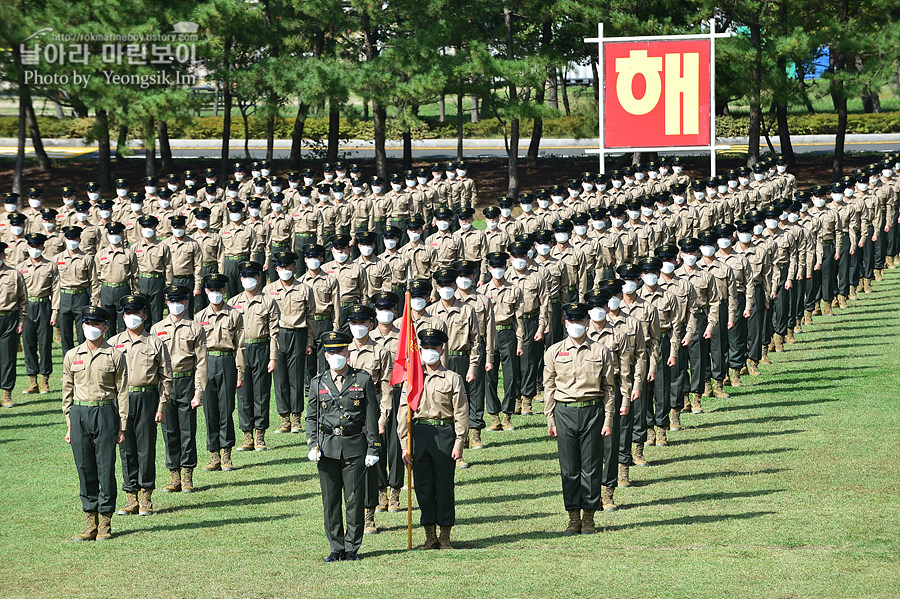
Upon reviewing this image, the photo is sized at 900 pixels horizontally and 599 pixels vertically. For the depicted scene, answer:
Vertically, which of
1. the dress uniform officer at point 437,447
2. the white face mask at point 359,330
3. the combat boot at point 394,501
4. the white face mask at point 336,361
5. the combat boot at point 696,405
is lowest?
the combat boot at point 394,501

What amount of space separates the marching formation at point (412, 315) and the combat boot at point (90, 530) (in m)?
0.02

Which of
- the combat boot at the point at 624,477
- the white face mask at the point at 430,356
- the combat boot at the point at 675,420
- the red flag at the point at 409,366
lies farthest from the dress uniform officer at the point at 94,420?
the combat boot at the point at 675,420

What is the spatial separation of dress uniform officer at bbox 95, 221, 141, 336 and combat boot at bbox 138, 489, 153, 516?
7.89 metres

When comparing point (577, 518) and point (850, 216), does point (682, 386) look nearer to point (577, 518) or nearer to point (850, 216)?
point (577, 518)

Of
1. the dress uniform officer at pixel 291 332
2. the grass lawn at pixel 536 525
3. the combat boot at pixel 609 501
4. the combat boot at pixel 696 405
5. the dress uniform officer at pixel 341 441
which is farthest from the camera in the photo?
the combat boot at pixel 696 405

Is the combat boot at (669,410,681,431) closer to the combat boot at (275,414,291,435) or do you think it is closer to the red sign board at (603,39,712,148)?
the combat boot at (275,414,291,435)

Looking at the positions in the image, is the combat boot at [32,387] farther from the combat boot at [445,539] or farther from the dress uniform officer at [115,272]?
the combat boot at [445,539]

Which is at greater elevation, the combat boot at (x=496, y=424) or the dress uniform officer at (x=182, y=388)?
the dress uniform officer at (x=182, y=388)

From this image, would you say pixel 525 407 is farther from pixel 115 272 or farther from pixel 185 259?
pixel 115 272

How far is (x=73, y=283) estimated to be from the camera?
68.0ft

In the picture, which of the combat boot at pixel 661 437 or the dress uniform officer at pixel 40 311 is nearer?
the combat boot at pixel 661 437

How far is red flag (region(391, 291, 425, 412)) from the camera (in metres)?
12.2

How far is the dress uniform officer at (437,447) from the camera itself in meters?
12.1

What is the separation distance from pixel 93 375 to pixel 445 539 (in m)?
3.96
